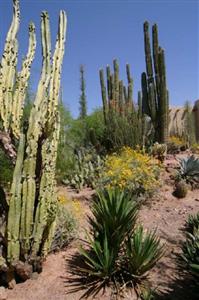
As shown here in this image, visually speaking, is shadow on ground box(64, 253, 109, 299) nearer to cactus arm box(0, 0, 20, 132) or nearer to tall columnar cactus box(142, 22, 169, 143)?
cactus arm box(0, 0, 20, 132)

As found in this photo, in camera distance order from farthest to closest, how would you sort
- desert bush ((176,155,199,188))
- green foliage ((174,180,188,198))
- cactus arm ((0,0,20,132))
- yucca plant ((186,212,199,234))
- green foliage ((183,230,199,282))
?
desert bush ((176,155,199,188)), green foliage ((174,180,188,198)), yucca plant ((186,212,199,234)), cactus arm ((0,0,20,132)), green foliage ((183,230,199,282))

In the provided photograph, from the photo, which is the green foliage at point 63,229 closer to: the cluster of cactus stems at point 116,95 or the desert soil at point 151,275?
the desert soil at point 151,275

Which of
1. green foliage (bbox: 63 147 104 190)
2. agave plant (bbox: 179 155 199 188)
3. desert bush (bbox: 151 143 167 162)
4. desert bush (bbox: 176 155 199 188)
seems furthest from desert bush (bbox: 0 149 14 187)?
desert bush (bbox: 151 143 167 162)

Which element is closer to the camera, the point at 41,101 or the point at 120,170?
the point at 41,101

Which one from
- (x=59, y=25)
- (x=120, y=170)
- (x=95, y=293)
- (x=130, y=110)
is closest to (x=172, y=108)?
(x=130, y=110)

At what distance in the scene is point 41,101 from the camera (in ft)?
15.4

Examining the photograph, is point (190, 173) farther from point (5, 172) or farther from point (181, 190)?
point (5, 172)

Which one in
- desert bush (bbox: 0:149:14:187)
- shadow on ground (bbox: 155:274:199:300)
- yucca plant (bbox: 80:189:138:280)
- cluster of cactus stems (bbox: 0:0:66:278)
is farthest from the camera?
desert bush (bbox: 0:149:14:187)

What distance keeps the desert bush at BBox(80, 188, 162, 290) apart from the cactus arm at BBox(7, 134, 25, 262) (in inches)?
34.7

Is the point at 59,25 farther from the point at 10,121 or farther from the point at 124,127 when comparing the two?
the point at 124,127

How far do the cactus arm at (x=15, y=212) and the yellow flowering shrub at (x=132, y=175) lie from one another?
342cm

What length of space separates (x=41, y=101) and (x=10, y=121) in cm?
55

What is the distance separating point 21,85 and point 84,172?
4.72 meters

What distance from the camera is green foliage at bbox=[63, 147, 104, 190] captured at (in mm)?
8944
